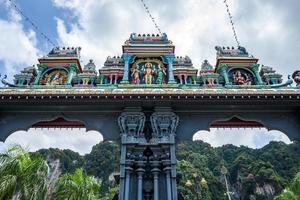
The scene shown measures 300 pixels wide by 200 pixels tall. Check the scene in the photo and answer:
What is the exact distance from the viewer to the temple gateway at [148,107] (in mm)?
8188

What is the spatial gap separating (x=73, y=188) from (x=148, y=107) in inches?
171

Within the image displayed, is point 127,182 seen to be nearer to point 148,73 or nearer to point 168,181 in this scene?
point 168,181

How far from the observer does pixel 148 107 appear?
912 cm

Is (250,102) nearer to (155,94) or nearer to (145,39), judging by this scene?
(155,94)

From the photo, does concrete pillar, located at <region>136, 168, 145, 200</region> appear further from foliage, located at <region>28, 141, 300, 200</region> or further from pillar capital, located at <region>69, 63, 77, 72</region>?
foliage, located at <region>28, 141, 300, 200</region>

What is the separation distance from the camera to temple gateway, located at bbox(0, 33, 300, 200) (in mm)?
8188

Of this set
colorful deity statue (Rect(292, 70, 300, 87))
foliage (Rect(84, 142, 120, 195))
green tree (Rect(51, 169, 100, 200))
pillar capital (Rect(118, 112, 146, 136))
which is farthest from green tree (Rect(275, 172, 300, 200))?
foliage (Rect(84, 142, 120, 195))

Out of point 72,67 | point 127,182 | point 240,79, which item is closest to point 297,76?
point 240,79

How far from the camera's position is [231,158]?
57812 mm

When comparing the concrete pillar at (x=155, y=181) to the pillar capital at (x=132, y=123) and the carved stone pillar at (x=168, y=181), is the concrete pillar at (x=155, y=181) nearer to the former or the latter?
the carved stone pillar at (x=168, y=181)

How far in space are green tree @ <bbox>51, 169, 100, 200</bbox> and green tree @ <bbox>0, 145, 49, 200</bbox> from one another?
45.9 inches

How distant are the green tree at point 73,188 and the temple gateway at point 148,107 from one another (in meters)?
2.11

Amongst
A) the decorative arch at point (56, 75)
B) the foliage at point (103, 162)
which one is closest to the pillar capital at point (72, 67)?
the decorative arch at point (56, 75)

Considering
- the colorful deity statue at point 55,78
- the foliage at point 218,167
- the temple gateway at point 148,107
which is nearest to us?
the temple gateway at point 148,107
